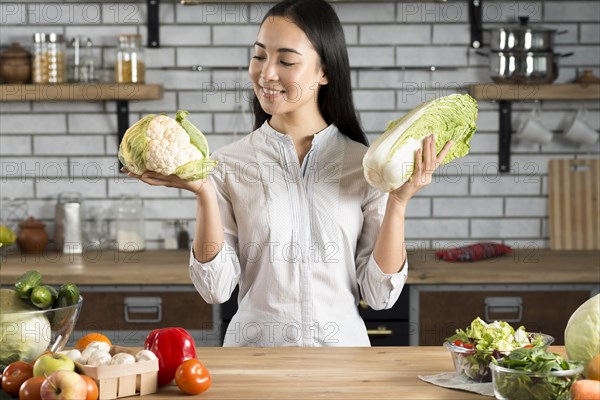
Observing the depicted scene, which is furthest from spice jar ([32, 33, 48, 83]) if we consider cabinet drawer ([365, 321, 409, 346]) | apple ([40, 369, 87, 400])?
apple ([40, 369, 87, 400])

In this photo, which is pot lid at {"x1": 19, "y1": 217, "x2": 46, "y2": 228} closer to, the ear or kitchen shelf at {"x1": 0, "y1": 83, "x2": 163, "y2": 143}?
kitchen shelf at {"x1": 0, "y1": 83, "x2": 163, "y2": 143}

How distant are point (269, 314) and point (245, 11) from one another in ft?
6.36

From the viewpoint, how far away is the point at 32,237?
3.97 meters

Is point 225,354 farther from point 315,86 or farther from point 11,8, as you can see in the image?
point 11,8

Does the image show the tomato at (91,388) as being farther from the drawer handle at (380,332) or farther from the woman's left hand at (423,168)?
the drawer handle at (380,332)

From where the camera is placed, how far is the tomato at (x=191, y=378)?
6.16 ft

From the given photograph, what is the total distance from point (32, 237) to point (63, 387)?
2335 millimetres

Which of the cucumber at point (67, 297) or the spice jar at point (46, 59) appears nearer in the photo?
the cucumber at point (67, 297)

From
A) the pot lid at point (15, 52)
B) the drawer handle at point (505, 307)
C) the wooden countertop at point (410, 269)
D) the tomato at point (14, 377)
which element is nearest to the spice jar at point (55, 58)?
the pot lid at point (15, 52)

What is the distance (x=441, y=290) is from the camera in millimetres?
3547

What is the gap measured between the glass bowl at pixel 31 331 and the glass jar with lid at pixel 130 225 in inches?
81.6

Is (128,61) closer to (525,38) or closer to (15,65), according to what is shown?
(15,65)

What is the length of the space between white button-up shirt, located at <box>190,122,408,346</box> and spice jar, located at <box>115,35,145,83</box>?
1.52 m

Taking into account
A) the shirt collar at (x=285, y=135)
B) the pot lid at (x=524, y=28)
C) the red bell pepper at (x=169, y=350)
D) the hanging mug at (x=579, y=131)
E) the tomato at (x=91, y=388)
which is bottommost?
the tomato at (x=91, y=388)
